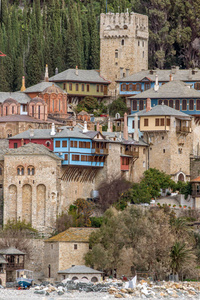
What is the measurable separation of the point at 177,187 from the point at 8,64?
105 feet

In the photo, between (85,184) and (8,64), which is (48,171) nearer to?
(85,184)

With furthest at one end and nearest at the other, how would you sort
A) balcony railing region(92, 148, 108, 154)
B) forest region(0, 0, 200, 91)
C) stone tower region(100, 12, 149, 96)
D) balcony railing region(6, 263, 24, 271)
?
forest region(0, 0, 200, 91) → stone tower region(100, 12, 149, 96) → balcony railing region(92, 148, 108, 154) → balcony railing region(6, 263, 24, 271)

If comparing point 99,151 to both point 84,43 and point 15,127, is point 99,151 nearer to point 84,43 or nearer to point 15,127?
point 15,127

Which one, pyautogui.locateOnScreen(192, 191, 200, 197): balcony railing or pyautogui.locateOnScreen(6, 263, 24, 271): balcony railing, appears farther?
pyautogui.locateOnScreen(192, 191, 200, 197): balcony railing

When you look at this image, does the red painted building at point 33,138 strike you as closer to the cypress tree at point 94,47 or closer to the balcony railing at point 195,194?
the balcony railing at point 195,194

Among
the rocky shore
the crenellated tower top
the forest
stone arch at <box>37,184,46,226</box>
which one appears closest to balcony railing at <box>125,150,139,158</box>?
stone arch at <box>37,184,46,226</box>

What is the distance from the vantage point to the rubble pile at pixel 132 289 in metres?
79.8

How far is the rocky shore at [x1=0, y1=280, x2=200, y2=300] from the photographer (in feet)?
259

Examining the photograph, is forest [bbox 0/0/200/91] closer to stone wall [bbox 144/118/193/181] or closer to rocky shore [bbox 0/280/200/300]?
stone wall [bbox 144/118/193/181]

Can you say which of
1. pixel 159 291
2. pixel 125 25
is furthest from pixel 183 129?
pixel 159 291

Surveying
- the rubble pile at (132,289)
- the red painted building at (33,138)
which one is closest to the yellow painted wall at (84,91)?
the red painted building at (33,138)

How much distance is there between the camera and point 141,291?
265 ft

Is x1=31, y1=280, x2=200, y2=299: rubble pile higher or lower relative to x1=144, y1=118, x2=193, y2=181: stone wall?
lower

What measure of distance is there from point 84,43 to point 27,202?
41487mm
